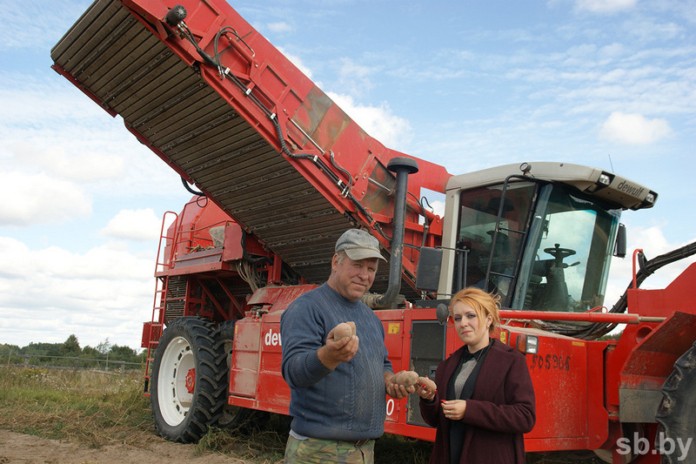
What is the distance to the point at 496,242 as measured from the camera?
557 centimetres

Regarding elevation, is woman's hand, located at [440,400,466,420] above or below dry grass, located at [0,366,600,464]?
above

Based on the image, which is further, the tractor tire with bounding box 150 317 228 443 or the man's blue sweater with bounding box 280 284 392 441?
the tractor tire with bounding box 150 317 228 443

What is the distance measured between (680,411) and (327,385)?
246cm

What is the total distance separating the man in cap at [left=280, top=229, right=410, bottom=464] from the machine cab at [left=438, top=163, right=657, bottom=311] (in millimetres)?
2793

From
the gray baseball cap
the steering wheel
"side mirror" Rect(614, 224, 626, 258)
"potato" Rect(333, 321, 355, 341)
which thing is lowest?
"potato" Rect(333, 321, 355, 341)

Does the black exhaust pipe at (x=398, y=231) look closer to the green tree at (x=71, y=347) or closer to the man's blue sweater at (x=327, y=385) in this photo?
the man's blue sweater at (x=327, y=385)

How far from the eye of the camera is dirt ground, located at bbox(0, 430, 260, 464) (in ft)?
21.0

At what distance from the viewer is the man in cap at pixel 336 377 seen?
2.56 meters

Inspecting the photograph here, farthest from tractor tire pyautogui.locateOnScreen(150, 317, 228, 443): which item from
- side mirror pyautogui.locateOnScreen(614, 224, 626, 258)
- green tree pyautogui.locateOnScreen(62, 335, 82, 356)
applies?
green tree pyautogui.locateOnScreen(62, 335, 82, 356)

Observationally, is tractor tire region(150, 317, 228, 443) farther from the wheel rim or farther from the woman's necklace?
the woman's necklace

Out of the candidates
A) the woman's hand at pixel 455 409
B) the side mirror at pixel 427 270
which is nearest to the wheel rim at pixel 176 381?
the side mirror at pixel 427 270

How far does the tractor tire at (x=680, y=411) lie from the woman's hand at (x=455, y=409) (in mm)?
2029

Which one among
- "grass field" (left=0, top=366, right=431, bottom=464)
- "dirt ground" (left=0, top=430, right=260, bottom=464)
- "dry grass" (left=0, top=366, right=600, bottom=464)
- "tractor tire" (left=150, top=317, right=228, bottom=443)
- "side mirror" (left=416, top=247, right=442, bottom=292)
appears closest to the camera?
"side mirror" (left=416, top=247, right=442, bottom=292)

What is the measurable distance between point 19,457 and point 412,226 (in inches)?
173
